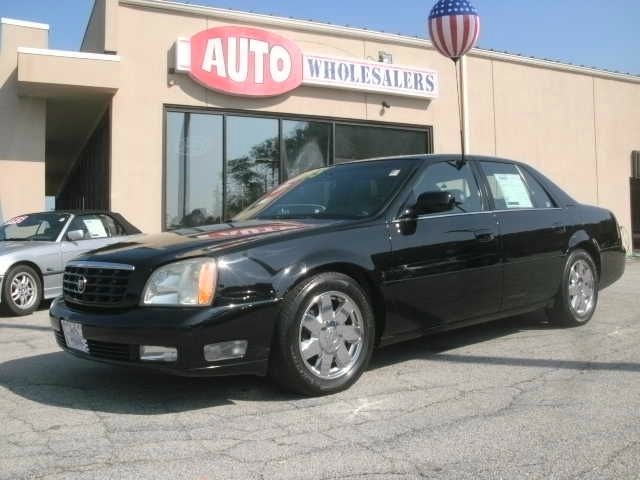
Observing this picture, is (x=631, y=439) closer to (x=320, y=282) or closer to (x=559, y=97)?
(x=320, y=282)

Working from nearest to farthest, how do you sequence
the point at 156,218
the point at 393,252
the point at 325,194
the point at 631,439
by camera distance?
the point at 631,439 → the point at 393,252 → the point at 325,194 → the point at 156,218

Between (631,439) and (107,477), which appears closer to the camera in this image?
(107,477)

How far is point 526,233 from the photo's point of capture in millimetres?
5105

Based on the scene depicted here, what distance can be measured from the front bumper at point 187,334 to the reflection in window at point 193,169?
8401 mm

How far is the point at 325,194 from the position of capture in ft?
15.3

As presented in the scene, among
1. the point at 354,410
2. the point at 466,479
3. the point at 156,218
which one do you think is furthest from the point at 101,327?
the point at 156,218

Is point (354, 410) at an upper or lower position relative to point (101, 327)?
lower

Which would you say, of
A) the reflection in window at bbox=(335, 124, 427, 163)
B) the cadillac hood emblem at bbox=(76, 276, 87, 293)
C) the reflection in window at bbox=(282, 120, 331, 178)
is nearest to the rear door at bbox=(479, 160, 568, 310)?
the cadillac hood emblem at bbox=(76, 276, 87, 293)

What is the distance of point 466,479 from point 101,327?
2045 mm

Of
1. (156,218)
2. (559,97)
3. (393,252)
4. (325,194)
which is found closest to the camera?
(393,252)

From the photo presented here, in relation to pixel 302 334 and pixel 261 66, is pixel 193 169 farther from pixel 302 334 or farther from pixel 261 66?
pixel 302 334

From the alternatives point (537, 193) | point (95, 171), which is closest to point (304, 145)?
point (95, 171)

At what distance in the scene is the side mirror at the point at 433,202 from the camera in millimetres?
4195

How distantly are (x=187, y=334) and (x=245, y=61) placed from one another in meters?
9.49
